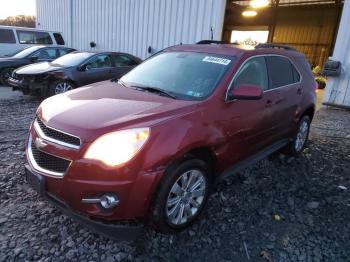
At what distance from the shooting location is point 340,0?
18.1 metres

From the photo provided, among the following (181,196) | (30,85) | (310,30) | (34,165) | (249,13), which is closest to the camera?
(34,165)

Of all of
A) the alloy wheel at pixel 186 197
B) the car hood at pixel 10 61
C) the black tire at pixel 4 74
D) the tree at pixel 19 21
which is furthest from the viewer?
the tree at pixel 19 21

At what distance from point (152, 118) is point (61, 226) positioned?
4.49 feet

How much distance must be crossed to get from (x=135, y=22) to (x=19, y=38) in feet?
15.2

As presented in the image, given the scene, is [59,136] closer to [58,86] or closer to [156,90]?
[156,90]

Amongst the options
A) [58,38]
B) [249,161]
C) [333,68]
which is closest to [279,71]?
[249,161]

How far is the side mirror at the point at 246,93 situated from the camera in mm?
3115

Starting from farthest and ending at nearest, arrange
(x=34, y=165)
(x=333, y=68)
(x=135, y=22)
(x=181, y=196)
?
(x=135, y=22) < (x=333, y=68) < (x=181, y=196) < (x=34, y=165)

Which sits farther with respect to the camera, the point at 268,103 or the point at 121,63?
the point at 121,63

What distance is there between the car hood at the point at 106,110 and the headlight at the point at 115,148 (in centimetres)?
6

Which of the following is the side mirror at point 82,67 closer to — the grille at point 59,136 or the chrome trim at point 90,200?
the grille at point 59,136

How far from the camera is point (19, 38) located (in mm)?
12508

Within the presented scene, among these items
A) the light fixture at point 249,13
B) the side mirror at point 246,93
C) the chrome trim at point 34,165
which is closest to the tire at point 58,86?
the chrome trim at point 34,165

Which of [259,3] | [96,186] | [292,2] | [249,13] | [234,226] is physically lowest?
[234,226]
